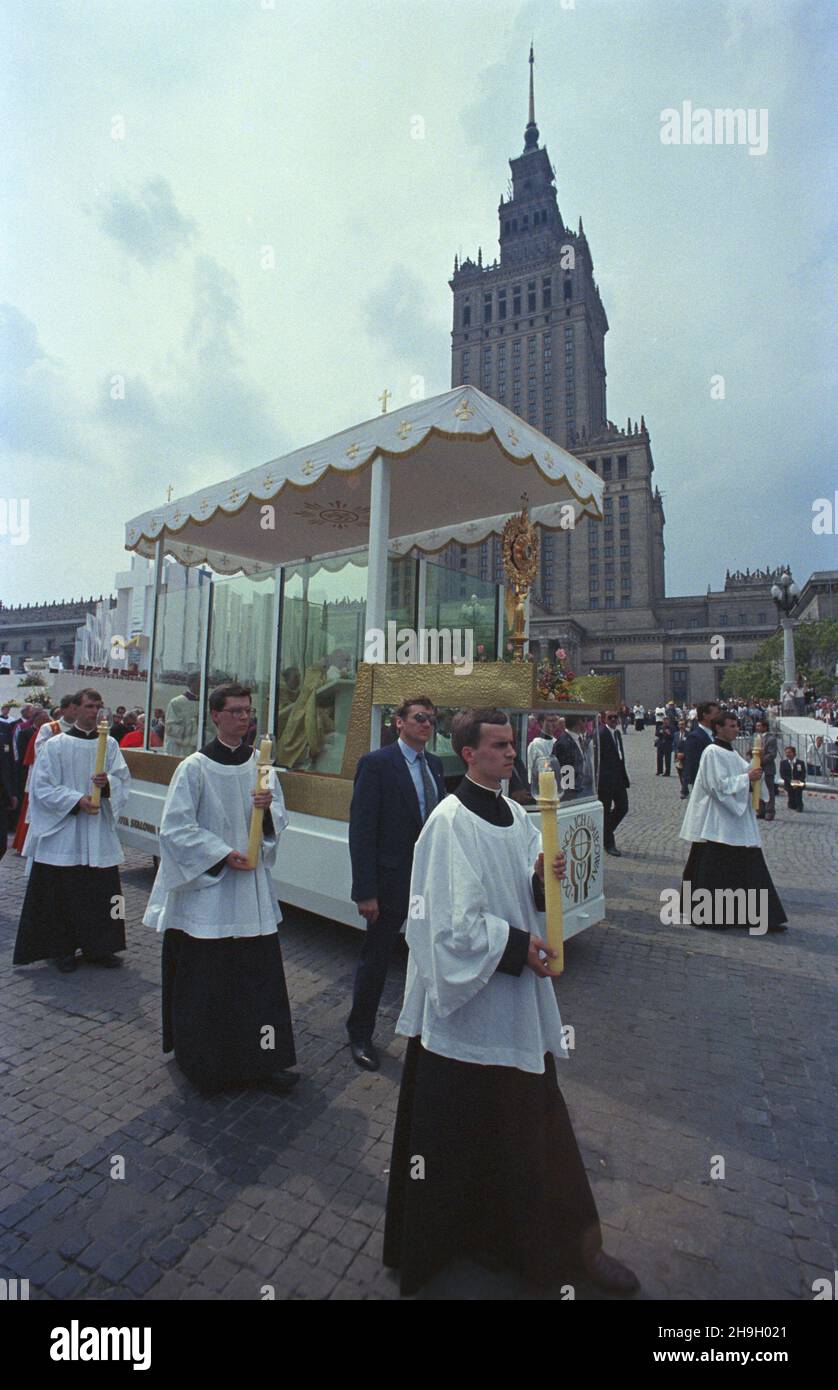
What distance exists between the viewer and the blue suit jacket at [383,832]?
150 inches

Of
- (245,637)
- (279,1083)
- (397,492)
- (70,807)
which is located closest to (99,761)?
(70,807)

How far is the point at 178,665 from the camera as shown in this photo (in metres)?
8.72

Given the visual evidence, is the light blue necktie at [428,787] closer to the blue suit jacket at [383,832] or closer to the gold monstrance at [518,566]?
the blue suit jacket at [383,832]

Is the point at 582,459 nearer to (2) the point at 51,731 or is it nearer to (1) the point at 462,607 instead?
(1) the point at 462,607

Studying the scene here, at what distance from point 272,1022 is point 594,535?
100m

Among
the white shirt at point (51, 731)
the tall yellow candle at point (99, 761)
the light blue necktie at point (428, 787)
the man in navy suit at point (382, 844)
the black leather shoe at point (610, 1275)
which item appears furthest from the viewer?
the white shirt at point (51, 731)

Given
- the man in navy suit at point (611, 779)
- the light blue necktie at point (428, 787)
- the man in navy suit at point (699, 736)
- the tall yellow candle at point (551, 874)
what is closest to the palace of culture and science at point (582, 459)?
the man in navy suit at point (611, 779)

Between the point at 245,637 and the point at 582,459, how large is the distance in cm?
10058

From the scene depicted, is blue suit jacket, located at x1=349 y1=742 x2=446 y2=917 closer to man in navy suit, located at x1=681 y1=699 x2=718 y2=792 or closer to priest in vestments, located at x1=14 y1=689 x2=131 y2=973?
priest in vestments, located at x1=14 y1=689 x2=131 y2=973

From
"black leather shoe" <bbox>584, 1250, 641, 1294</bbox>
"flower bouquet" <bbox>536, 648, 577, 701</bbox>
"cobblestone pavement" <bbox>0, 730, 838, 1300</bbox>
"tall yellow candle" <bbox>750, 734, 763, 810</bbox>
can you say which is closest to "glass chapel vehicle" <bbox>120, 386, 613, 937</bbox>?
"flower bouquet" <bbox>536, 648, 577, 701</bbox>

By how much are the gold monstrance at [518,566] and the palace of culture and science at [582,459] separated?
252 ft

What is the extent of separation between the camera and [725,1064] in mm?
3770

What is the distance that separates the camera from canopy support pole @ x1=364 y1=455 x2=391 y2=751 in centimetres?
575
